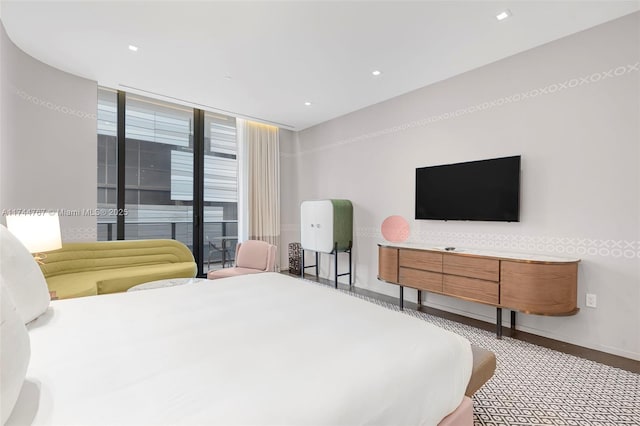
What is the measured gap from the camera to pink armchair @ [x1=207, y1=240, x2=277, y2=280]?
3961mm

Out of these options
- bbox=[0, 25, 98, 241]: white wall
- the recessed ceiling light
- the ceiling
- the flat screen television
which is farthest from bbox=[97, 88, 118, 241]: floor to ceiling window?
the recessed ceiling light

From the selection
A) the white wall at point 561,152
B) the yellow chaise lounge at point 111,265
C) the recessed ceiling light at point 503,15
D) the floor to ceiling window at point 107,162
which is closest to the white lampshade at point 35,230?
the yellow chaise lounge at point 111,265

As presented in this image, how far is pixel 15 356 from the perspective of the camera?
824 millimetres

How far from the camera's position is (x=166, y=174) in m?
4.78

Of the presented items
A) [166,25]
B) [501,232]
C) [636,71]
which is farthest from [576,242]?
[166,25]

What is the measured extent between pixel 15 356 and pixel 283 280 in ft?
5.72

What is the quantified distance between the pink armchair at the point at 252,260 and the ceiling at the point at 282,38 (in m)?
2.06

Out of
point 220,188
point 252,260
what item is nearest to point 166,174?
point 220,188

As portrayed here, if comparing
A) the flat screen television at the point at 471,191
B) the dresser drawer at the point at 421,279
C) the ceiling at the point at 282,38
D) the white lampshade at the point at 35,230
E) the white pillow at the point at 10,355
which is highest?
the ceiling at the point at 282,38

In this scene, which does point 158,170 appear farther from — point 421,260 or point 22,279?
point 421,260

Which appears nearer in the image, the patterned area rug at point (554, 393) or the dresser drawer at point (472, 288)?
the patterned area rug at point (554, 393)

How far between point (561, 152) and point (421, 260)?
1641 millimetres

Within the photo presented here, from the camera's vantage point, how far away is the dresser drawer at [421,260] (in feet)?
10.7

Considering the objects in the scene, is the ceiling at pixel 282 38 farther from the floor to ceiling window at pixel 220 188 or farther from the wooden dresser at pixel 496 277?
the wooden dresser at pixel 496 277
